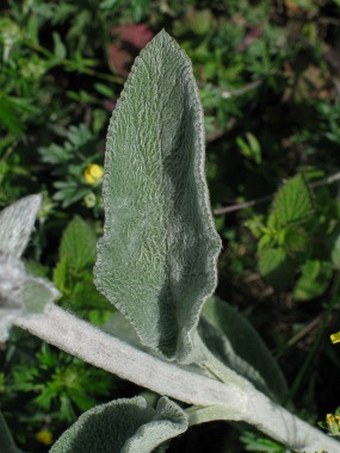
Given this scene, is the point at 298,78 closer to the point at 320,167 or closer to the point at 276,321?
the point at 320,167

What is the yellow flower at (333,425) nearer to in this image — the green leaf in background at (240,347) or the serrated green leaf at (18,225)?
the green leaf in background at (240,347)

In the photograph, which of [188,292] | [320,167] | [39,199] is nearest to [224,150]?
[320,167]

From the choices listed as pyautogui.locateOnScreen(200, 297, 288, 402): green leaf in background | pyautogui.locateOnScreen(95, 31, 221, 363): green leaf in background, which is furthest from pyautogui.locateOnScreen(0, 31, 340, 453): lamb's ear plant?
pyautogui.locateOnScreen(200, 297, 288, 402): green leaf in background

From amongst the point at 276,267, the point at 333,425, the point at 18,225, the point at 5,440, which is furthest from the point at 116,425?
the point at 276,267

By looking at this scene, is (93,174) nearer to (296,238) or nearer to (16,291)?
(296,238)

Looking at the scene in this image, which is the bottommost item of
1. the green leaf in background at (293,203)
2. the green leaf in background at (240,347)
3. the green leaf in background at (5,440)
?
the green leaf in background at (240,347)

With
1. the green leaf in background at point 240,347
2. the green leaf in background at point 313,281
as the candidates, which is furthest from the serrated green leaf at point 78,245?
the green leaf in background at point 313,281
